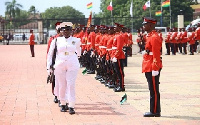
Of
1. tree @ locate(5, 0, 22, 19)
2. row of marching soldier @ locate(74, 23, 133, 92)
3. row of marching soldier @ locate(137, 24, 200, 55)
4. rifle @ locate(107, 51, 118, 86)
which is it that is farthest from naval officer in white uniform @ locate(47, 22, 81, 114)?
tree @ locate(5, 0, 22, 19)

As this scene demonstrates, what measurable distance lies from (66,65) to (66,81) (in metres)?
0.40

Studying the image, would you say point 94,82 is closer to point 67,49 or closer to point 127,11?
point 67,49

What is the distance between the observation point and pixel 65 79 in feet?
32.6

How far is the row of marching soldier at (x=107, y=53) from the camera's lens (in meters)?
12.9

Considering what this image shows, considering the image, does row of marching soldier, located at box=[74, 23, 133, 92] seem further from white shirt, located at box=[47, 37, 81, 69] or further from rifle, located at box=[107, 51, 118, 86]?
white shirt, located at box=[47, 37, 81, 69]

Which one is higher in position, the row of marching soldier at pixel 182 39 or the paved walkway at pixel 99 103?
the row of marching soldier at pixel 182 39

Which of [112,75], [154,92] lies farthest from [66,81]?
[112,75]

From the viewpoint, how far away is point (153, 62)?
916cm

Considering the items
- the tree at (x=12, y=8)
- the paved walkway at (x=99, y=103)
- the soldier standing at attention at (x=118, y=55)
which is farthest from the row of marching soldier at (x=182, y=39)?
the tree at (x=12, y=8)

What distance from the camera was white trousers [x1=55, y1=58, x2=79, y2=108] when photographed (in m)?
9.74

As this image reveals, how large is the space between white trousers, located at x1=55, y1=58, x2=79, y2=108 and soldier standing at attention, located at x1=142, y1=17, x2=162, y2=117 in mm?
1443

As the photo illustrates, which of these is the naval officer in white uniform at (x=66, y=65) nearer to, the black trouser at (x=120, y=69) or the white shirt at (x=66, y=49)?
the white shirt at (x=66, y=49)

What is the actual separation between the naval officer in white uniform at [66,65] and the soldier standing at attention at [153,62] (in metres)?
1.44

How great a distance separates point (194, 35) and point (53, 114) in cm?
2058
